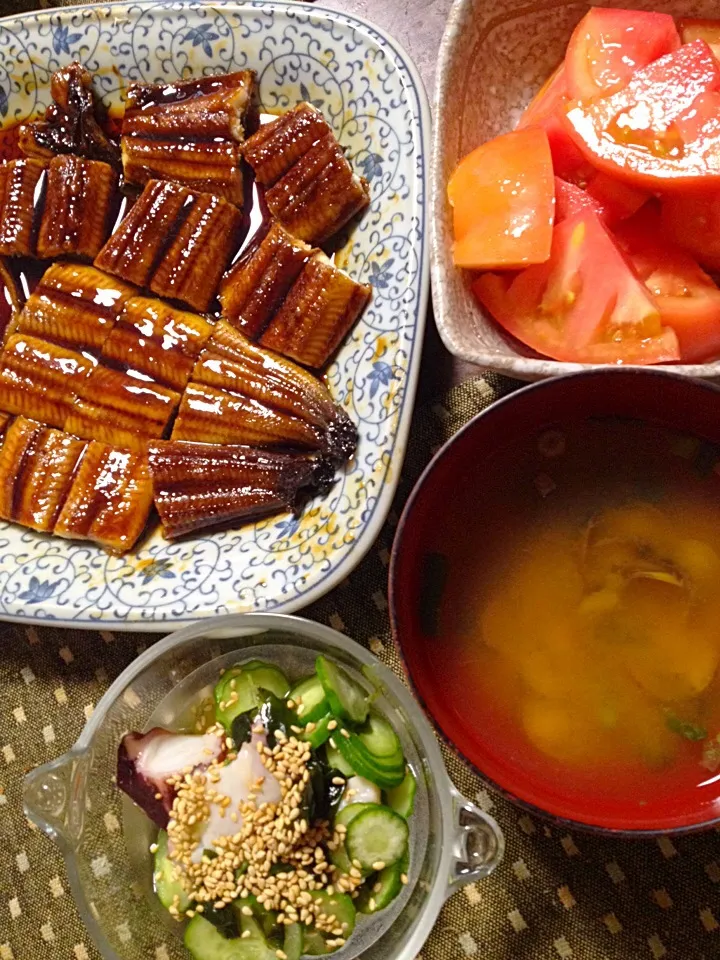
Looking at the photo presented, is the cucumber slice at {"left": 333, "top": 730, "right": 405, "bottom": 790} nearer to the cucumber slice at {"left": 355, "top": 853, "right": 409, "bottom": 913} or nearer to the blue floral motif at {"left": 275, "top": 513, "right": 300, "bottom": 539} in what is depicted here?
the cucumber slice at {"left": 355, "top": 853, "right": 409, "bottom": 913}

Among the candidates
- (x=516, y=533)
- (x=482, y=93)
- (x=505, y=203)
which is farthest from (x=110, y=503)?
(x=482, y=93)

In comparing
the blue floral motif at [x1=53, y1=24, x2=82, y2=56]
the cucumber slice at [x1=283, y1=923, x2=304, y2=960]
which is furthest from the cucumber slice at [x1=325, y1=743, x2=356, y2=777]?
the blue floral motif at [x1=53, y1=24, x2=82, y2=56]

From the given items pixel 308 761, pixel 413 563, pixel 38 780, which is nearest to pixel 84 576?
pixel 38 780

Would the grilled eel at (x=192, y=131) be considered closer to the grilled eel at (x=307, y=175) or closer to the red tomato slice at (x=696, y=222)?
the grilled eel at (x=307, y=175)

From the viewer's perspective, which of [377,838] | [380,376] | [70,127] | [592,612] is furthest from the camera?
[70,127]

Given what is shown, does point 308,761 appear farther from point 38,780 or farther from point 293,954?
point 38,780

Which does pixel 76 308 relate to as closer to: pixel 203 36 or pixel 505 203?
pixel 203 36

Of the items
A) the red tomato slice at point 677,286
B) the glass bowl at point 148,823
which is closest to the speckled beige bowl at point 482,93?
the red tomato slice at point 677,286
